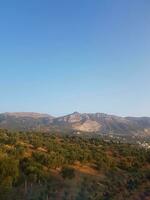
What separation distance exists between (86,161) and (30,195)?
29076 millimetres

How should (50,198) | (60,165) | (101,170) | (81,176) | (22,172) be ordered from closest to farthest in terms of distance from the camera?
(50,198) < (22,172) < (81,176) < (60,165) < (101,170)

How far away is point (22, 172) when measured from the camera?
115 feet

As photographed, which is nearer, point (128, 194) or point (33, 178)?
point (128, 194)

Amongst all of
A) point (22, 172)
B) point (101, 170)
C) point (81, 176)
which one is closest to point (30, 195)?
point (22, 172)

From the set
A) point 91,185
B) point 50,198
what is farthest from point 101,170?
point 50,198

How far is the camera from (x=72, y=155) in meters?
55.1

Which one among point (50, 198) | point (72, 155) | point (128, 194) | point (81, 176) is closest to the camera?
point (50, 198)

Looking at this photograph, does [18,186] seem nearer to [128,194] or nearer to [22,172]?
[22,172]

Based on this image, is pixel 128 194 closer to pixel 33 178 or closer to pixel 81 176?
pixel 33 178

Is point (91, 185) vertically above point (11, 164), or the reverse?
point (11, 164)

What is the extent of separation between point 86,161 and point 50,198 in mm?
29730

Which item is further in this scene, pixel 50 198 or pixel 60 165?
pixel 60 165

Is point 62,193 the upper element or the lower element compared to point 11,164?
lower

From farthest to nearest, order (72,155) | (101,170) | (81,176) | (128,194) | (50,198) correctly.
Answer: (72,155) < (101,170) < (81,176) < (128,194) < (50,198)
